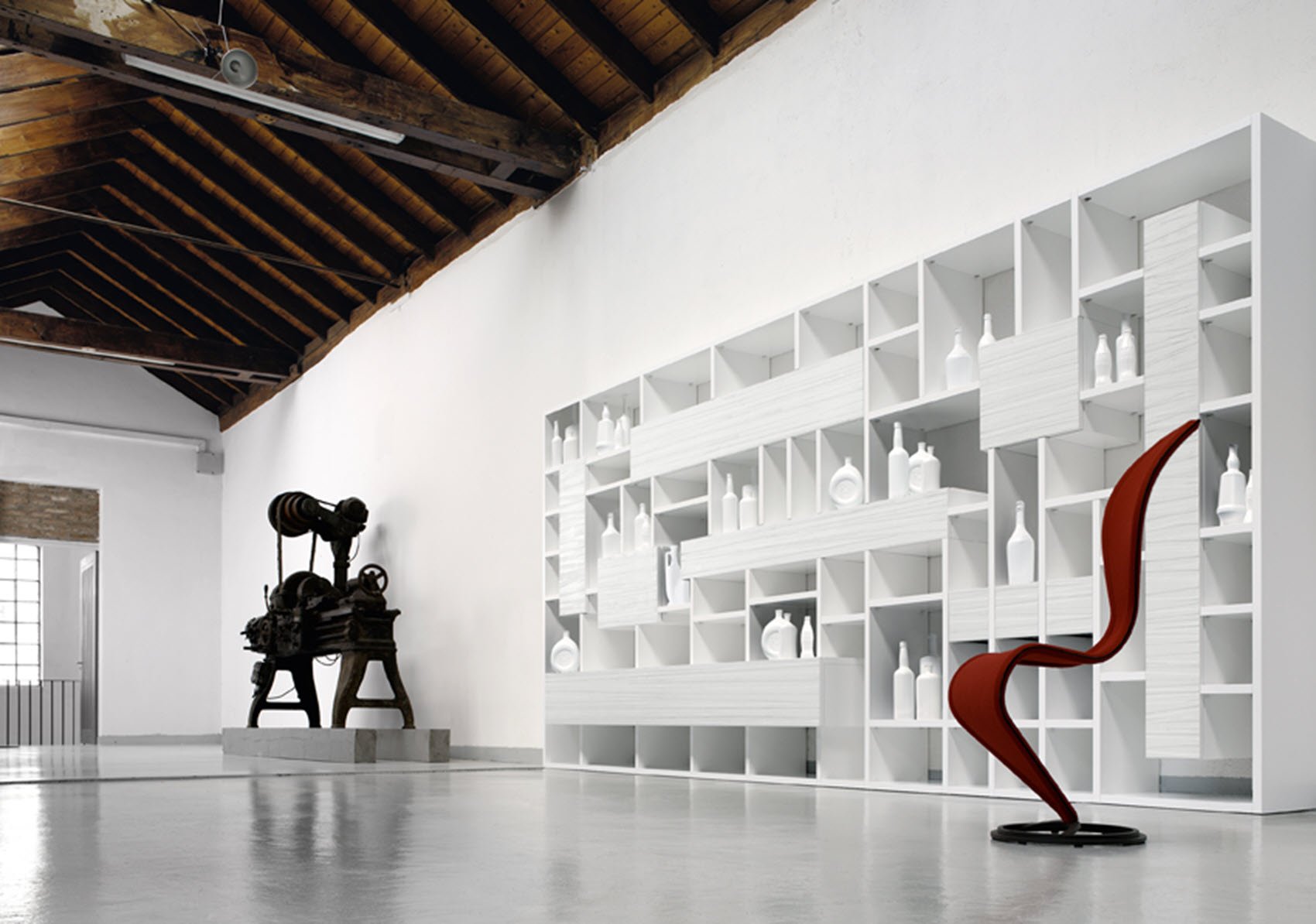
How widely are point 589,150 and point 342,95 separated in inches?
63.6

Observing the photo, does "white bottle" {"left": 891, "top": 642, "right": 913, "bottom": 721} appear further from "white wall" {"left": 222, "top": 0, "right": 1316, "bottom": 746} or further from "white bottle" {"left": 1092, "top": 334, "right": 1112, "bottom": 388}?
"white wall" {"left": 222, "top": 0, "right": 1316, "bottom": 746}

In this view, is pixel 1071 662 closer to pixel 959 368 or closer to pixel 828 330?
pixel 959 368

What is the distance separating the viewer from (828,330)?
240 inches

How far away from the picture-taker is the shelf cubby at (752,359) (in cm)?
641

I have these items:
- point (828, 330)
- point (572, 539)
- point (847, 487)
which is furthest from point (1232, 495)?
point (572, 539)

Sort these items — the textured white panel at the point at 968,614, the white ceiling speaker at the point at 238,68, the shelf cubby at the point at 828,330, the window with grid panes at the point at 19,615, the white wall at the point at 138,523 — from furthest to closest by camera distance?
1. the window with grid panes at the point at 19,615
2. the white wall at the point at 138,523
3. the white ceiling speaker at the point at 238,68
4. the shelf cubby at the point at 828,330
5. the textured white panel at the point at 968,614

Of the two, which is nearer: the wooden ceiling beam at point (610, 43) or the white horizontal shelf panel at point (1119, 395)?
the white horizontal shelf panel at point (1119, 395)

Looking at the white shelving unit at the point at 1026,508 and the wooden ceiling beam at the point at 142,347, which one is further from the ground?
the wooden ceiling beam at the point at 142,347

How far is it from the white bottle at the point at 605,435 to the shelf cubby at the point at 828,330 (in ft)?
5.63

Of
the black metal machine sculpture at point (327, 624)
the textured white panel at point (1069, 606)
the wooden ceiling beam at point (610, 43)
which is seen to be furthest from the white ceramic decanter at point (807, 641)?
the black metal machine sculpture at point (327, 624)

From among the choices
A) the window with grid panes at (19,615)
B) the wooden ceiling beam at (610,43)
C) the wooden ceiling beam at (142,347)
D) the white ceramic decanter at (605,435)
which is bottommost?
the window with grid panes at (19,615)

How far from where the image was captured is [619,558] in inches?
278

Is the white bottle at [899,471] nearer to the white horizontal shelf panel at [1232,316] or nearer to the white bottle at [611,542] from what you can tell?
the white horizontal shelf panel at [1232,316]

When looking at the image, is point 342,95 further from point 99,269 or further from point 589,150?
point 99,269
